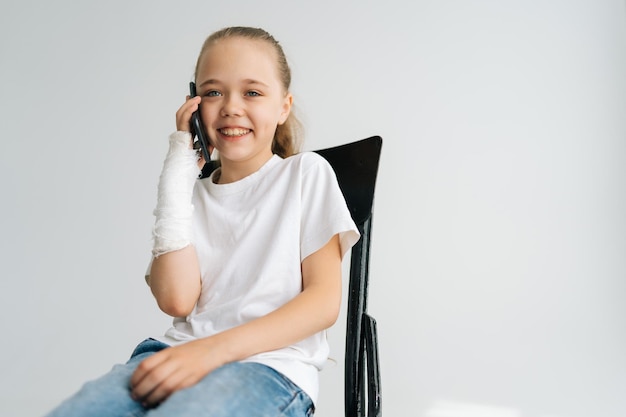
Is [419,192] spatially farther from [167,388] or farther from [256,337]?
[167,388]

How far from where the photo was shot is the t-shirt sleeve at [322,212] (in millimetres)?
1135

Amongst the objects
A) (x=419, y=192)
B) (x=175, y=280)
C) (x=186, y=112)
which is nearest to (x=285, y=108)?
(x=186, y=112)

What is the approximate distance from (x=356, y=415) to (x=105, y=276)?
1495 millimetres

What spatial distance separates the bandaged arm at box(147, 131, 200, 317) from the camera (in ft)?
3.73

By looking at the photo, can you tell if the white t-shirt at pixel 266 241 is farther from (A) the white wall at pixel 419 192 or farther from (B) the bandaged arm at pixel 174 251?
(A) the white wall at pixel 419 192

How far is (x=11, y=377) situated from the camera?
2.44m

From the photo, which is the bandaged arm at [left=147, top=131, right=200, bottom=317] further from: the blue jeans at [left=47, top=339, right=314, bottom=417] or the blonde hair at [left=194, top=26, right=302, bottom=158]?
the blonde hair at [left=194, top=26, right=302, bottom=158]

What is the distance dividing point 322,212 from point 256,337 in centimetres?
27

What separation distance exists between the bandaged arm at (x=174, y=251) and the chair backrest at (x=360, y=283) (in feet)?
0.91

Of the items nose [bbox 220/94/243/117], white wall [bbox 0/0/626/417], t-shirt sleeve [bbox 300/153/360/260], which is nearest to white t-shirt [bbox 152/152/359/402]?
t-shirt sleeve [bbox 300/153/360/260]

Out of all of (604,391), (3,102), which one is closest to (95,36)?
(3,102)

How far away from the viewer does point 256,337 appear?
0.99m

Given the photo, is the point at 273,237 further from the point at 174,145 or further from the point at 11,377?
the point at 11,377

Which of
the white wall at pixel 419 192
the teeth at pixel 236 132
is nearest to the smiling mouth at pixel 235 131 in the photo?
the teeth at pixel 236 132
